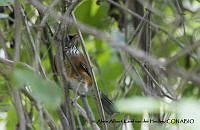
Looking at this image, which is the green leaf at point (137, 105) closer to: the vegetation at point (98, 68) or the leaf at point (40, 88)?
the vegetation at point (98, 68)

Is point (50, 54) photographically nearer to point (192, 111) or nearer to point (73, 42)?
point (73, 42)

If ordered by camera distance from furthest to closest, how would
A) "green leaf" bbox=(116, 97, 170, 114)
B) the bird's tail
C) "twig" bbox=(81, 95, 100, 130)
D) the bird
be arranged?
the bird, the bird's tail, "twig" bbox=(81, 95, 100, 130), "green leaf" bbox=(116, 97, 170, 114)

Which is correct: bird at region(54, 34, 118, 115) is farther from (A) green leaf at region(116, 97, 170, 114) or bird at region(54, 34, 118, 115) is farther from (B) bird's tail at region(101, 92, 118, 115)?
(A) green leaf at region(116, 97, 170, 114)

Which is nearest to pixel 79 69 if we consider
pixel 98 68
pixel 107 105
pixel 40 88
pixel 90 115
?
pixel 98 68

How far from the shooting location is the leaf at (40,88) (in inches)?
53.9

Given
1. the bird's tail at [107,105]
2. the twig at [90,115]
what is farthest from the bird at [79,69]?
the twig at [90,115]

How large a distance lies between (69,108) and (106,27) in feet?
6.69

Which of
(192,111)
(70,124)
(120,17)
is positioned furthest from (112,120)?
(192,111)

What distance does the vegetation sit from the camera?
141 centimetres

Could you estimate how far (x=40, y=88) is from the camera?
1387 millimetres

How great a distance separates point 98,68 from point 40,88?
A: 2.14 metres

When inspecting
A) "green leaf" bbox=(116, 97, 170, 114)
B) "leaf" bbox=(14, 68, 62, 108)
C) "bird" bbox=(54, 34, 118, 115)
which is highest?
"bird" bbox=(54, 34, 118, 115)

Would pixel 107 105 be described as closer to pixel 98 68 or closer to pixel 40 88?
pixel 98 68

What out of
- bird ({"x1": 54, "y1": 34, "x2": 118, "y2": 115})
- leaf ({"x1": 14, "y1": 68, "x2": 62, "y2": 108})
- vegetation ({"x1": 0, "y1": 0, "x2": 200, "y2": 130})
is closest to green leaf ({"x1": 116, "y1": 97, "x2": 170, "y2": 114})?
vegetation ({"x1": 0, "y1": 0, "x2": 200, "y2": 130})
